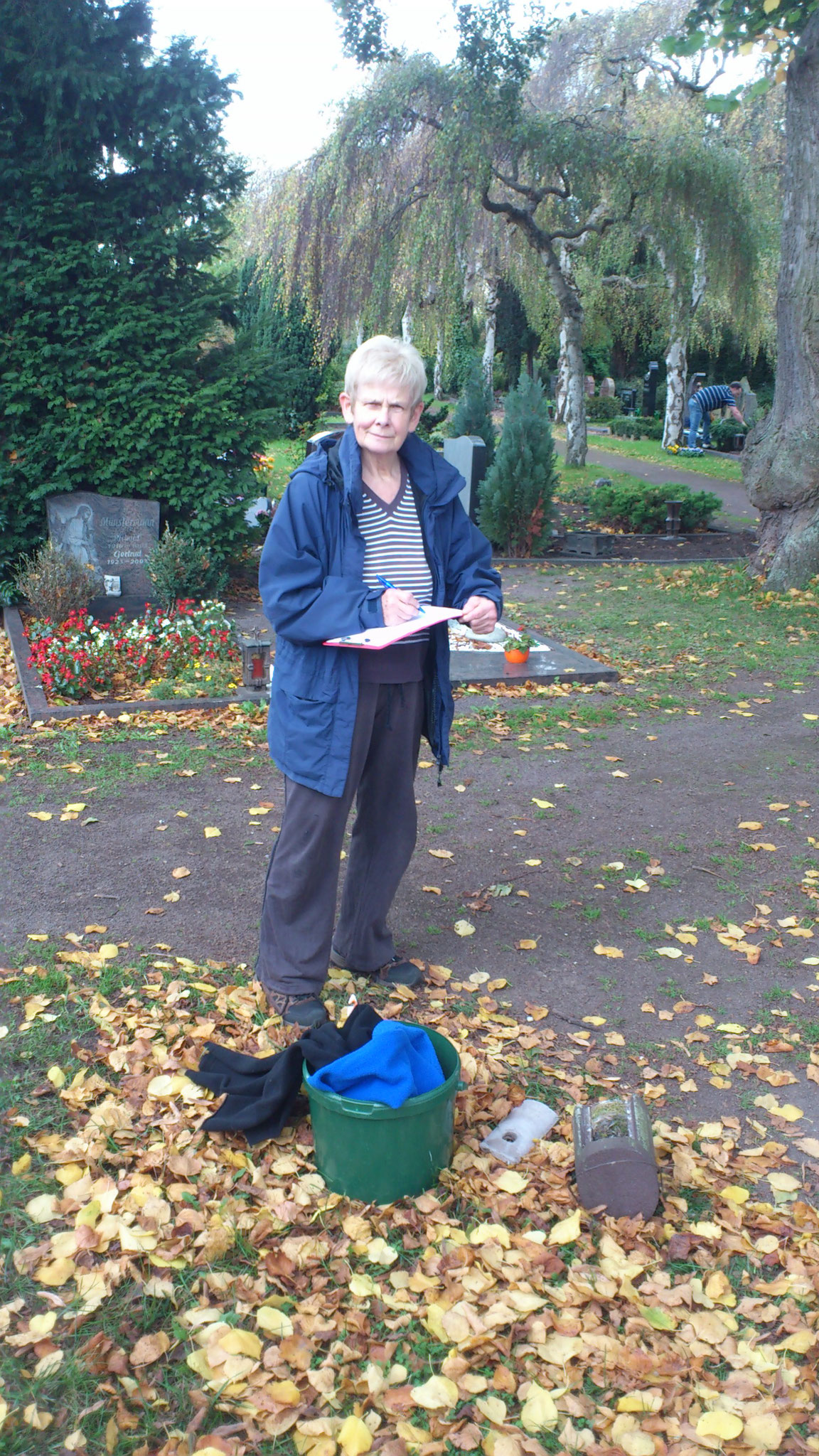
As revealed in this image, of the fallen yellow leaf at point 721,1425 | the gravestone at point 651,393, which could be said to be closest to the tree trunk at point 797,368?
the fallen yellow leaf at point 721,1425

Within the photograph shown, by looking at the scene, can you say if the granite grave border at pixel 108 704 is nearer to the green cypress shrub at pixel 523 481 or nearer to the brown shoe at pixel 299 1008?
the brown shoe at pixel 299 1008

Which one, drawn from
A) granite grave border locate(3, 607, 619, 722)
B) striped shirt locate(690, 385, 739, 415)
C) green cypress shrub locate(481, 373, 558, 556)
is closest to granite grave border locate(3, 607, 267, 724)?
granite grave border locate(3, 607, 619, 722)

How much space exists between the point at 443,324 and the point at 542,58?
399 cm

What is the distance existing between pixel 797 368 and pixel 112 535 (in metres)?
6.99

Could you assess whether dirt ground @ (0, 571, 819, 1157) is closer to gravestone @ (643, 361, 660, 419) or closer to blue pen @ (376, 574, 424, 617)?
blue pen @ (376, 574, 424, 617)

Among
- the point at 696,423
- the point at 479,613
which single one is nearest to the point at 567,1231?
the point at 479,613

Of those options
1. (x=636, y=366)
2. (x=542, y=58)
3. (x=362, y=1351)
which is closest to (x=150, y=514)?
(x=362, y=1351)

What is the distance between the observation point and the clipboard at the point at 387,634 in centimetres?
307

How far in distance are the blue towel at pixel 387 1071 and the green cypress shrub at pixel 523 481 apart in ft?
36.7

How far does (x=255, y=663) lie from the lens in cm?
740

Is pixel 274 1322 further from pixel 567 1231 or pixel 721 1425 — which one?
pixel 721 1425

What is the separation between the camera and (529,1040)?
12.0 ft

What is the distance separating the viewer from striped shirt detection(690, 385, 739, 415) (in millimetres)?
31641

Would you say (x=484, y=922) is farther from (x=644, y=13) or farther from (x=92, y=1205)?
(x=644, y=13)
